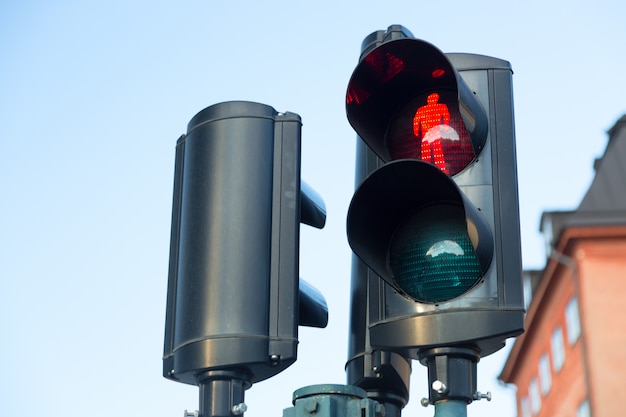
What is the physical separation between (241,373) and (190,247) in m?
0.37

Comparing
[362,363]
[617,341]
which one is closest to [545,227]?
[617,341]

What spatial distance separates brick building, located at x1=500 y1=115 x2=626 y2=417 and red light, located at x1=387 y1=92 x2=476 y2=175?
37.5m

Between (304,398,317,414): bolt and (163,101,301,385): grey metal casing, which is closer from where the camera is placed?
(304,398,317,414): bolt

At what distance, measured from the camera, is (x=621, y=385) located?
134 feet

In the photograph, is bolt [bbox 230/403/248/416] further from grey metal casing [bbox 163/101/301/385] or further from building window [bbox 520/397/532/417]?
building window [bbox 520/397/532/417]

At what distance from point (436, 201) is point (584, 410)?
41.1 m

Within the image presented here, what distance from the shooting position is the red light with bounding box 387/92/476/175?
10.5ft

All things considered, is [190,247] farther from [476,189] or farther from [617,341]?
[617,341]

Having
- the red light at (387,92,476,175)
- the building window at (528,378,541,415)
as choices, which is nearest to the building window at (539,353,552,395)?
the building window at (528,378,541,415)

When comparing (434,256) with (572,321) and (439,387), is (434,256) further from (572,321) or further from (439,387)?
(572,321)

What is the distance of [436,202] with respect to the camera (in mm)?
3092

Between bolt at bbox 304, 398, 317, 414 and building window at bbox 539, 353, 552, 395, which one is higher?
building window at bbox 539, 353, 552, 395

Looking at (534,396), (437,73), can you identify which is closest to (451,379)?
(437,73)

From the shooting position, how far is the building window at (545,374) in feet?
155
